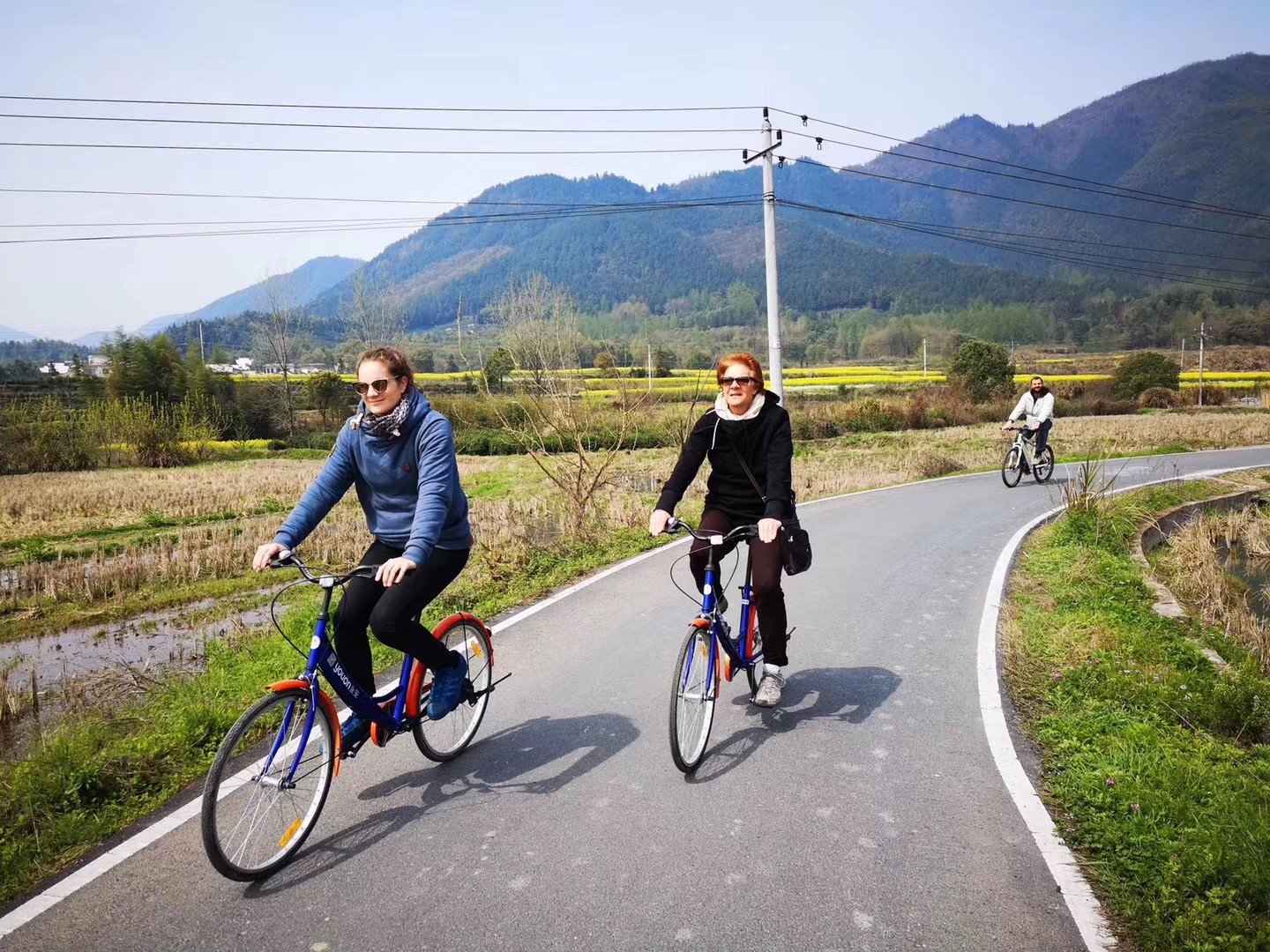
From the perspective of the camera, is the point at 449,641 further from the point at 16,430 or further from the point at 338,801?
the point at 16,430

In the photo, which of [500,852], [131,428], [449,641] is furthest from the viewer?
[131,428]

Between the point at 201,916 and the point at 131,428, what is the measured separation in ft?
116

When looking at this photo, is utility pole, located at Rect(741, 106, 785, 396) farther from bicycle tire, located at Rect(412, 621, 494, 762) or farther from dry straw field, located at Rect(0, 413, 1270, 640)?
bicycle tire, located at Rect(412, 621, 494, 762)

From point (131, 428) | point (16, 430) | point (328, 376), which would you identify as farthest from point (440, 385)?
point (16, 430)

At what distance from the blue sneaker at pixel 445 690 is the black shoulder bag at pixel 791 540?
1.92 meters

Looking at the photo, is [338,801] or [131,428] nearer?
[338,801]

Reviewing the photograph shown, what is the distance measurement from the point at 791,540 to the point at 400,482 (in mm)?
2231

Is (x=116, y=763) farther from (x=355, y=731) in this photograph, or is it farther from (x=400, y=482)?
(x=400, y=482)

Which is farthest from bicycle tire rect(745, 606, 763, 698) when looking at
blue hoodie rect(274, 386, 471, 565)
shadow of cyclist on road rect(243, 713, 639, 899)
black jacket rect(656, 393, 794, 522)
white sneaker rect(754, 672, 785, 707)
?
blue hoodie rect(274, 386, 471, 565)

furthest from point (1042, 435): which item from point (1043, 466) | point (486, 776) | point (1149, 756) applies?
point (486, 776)

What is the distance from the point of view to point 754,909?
10.5 ft

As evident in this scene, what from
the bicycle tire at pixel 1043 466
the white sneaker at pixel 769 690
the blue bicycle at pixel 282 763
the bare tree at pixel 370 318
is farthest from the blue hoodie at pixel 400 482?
the bare tree at pixel 370 318

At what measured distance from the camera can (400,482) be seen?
4.16 m

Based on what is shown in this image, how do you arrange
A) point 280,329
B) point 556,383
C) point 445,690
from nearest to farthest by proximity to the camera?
point 445,690 < point 556,383 < point 280,329
